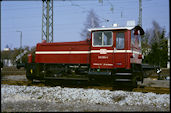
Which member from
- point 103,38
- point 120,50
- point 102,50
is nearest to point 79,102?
point 102,50

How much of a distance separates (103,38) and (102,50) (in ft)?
2.05

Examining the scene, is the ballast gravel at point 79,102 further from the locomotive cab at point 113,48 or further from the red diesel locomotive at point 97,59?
the locomotive cab at point 113,48

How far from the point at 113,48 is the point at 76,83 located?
303 centimetres

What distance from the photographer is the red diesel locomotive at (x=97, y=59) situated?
31.9ft

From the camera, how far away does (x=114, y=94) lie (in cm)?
821

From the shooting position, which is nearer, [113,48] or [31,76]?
[113,48]

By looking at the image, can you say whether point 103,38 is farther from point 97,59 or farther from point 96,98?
point 96,98

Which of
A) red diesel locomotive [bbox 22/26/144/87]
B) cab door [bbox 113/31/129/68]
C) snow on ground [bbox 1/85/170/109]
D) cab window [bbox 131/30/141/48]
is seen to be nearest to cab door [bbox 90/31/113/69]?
red diesel locomotive [bbox 22/26/144/87]

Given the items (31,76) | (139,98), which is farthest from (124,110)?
(31,76)

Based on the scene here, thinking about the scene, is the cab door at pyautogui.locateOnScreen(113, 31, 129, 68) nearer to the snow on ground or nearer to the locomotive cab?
the locomotive cab

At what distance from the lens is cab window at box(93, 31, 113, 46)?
32.9ft

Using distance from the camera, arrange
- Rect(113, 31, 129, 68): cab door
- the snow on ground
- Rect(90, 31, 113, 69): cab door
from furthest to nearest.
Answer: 1. Rect(90, 31, 113, 69): cab door
2. Rect(113, 31, 129, 68): cab door
3. the snow on ground

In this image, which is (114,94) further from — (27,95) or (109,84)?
(27,95)

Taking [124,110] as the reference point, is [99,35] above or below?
above
